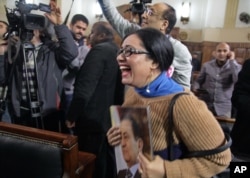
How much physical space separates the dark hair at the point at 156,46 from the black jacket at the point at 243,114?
77cm

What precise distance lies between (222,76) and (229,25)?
344 centimetres

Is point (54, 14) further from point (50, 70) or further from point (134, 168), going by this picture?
point (134, 168)

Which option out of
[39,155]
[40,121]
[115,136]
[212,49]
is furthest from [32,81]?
[212,49]

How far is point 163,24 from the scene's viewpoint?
56.4 inches

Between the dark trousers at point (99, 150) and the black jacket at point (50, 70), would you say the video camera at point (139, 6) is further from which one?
the dark trousers at point (99, 150)

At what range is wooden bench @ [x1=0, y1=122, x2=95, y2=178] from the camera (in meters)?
0.97

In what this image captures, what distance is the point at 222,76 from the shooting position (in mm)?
2557

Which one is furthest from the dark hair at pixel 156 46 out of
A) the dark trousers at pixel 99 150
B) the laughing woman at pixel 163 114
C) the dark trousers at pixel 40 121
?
the dark trousers at pixel 40 121

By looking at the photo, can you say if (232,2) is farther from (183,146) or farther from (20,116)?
(183,146)

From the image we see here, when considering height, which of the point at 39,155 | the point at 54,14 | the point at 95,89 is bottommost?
the point at 39,155

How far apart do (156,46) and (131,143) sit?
0.92 ft

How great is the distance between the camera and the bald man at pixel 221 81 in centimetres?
254

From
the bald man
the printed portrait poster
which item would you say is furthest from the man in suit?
the bald man

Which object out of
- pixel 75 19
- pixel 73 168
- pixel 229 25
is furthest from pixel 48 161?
pixel 229 25
